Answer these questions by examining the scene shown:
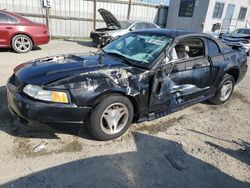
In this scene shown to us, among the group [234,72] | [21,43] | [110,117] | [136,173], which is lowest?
[136,173]

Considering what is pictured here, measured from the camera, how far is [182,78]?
362 centimetres

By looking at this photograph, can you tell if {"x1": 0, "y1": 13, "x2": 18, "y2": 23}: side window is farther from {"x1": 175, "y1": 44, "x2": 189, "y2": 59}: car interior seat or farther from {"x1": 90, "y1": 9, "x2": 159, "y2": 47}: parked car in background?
{"x1": 175, "y1": 44, "x2": 189, "y2": 59}: car interior seat

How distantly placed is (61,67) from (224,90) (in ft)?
11.2

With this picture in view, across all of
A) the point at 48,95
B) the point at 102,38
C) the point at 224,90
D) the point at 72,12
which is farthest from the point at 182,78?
the point at 72,12

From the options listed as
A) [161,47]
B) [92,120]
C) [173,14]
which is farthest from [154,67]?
[173,14]

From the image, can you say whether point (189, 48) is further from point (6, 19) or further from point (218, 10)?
point (218, 10)

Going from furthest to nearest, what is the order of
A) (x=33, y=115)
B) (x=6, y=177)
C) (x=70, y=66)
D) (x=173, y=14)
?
1. (x=173, y=14)
2. (x=70, y=66)
3. (x=33, y=115)
4. (x=6, y=177)

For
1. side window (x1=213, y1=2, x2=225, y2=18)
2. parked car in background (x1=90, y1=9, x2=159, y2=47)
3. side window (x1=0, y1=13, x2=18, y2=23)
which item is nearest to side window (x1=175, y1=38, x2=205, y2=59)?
parked car in background (x1=90, y1=9, x2=159, y2=47)

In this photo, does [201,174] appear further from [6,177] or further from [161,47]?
[6,177]

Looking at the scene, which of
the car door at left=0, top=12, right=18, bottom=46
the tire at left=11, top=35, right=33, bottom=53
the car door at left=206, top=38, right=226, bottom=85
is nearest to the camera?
A: the car door at left=206, top=38, right=226, bottom=85

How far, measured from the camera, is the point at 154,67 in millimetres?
3238

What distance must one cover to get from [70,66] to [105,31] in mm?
7725

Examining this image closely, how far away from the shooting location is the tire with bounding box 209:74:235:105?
4.53m

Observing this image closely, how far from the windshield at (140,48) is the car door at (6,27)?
5482 mm
